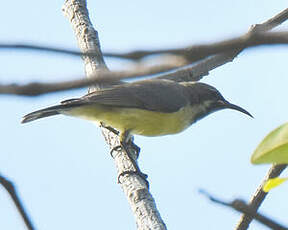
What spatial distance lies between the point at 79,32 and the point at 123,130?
1291mm

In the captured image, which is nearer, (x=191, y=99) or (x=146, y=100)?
(x=146, y=100)

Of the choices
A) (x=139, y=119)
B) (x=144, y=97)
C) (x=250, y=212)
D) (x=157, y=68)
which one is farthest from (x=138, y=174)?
(x=157, y=68)

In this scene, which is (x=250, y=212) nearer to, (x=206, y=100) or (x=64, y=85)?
(x=64, y=85)

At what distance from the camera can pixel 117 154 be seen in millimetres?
5234

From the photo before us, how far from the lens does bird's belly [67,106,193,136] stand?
561 centimetres

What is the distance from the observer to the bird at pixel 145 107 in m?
5.50

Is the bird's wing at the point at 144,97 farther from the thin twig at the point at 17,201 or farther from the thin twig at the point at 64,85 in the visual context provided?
the thin twig at the point at 64,85

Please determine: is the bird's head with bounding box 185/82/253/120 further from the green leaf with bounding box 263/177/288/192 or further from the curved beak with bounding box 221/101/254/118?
the green leaf with bounding box 263/177/288/192

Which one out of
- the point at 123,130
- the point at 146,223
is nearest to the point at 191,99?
the point at 123,130

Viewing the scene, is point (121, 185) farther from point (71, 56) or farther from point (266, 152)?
point (71, 56)

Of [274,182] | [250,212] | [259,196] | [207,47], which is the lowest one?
[250,212]

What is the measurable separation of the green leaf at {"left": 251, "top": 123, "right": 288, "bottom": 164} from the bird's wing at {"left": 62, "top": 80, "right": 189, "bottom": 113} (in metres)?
4.12

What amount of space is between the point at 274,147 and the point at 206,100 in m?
5.36

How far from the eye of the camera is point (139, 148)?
17.8 ft
